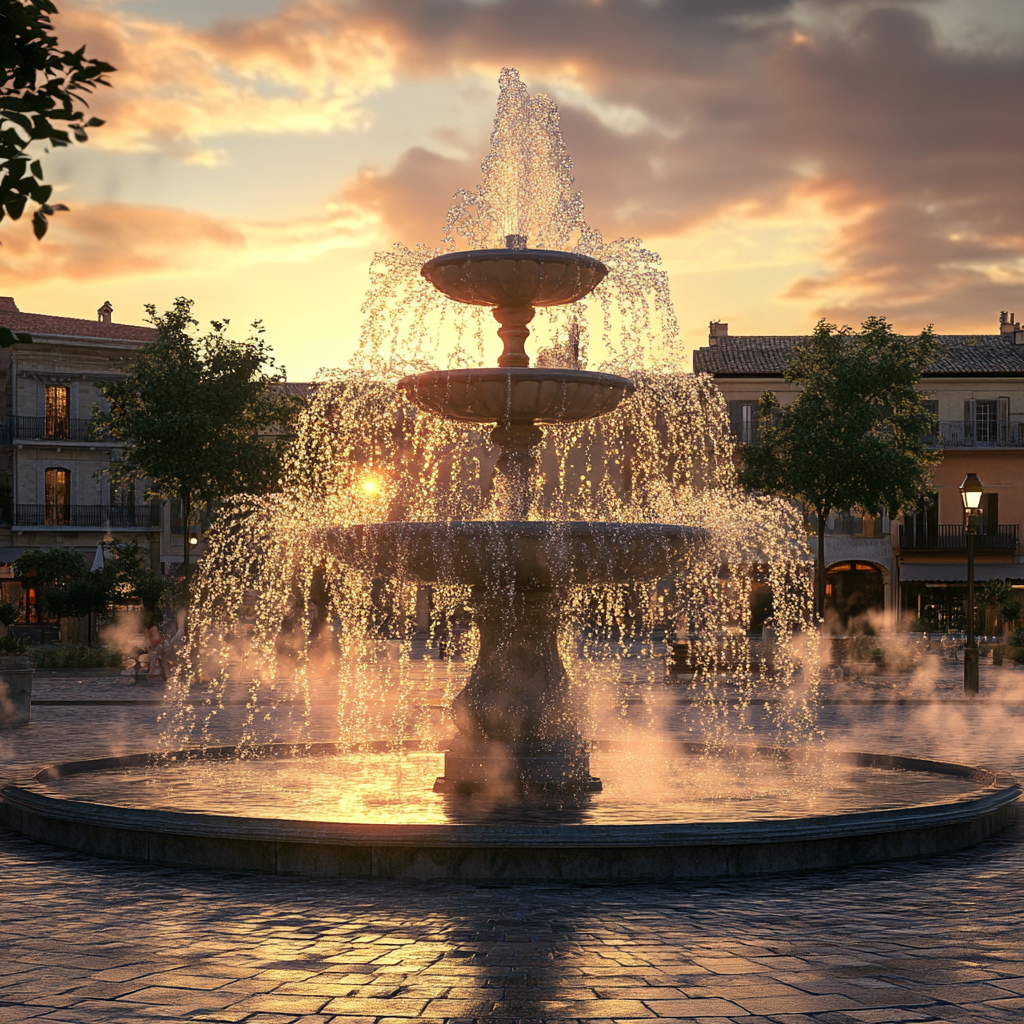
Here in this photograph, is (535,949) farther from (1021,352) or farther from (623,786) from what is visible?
(1021,352)

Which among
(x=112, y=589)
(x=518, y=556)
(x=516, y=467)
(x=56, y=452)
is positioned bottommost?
(x=112, y=589)

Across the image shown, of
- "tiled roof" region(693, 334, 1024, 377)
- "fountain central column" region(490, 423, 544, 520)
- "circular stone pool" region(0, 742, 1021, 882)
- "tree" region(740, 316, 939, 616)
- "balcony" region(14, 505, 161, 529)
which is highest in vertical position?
"tiled roof" region(693, 334, 1024, 377)

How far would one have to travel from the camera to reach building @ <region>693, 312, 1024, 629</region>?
54031 millimetres

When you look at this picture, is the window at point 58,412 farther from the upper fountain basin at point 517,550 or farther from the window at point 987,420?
the upper fountain basin at point 517,550

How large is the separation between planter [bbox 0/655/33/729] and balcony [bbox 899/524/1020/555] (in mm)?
43098

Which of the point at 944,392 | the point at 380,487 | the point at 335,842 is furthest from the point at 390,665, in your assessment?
the point at 944,392

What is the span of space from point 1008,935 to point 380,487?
37.4 m

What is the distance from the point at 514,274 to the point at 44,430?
44841mm

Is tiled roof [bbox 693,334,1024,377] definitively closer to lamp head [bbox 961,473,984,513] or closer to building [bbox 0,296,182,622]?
building [bbox 0,296,182,622]

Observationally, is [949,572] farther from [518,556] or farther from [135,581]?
[518,556]

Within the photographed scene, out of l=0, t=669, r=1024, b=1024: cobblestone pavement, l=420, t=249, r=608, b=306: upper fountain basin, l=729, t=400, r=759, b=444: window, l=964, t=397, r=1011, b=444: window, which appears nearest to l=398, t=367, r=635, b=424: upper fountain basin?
l=420, t=249, r=608, b=306: upper fountain basin

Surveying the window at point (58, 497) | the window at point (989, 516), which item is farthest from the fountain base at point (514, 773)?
the window at point (989, 516)

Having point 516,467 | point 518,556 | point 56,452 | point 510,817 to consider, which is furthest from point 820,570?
point 56,452

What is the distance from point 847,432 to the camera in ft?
117
